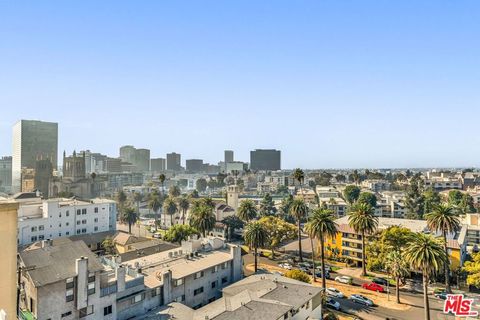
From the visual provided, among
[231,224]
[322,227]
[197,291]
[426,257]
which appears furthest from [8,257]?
[231,224]

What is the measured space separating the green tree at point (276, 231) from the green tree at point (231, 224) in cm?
2062

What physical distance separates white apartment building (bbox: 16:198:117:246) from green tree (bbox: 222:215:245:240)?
3588cm

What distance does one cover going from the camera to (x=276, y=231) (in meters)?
88.5

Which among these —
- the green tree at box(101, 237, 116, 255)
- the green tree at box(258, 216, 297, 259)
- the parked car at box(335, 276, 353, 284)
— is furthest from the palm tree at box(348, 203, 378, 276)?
the green tree at box(101, 237, 116, 255)

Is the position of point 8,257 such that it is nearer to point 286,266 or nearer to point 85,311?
point 85,311

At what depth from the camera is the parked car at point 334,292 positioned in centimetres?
6000

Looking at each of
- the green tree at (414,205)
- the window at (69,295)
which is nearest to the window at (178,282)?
the window at (69,295)

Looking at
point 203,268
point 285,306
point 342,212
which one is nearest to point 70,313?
point 203,268

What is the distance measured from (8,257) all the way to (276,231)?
81.5 m

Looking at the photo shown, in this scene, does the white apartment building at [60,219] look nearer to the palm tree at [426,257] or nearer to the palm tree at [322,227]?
the palm tree at [322,227]

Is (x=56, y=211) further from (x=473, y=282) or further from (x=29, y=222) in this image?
(x=473, y=282)

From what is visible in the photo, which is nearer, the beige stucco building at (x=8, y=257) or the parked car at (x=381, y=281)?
the beige stucco building at (x=8, y=257)

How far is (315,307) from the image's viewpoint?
48.0 m

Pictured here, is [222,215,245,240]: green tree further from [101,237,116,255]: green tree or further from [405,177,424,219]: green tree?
[405,177,424,219]: green tree
